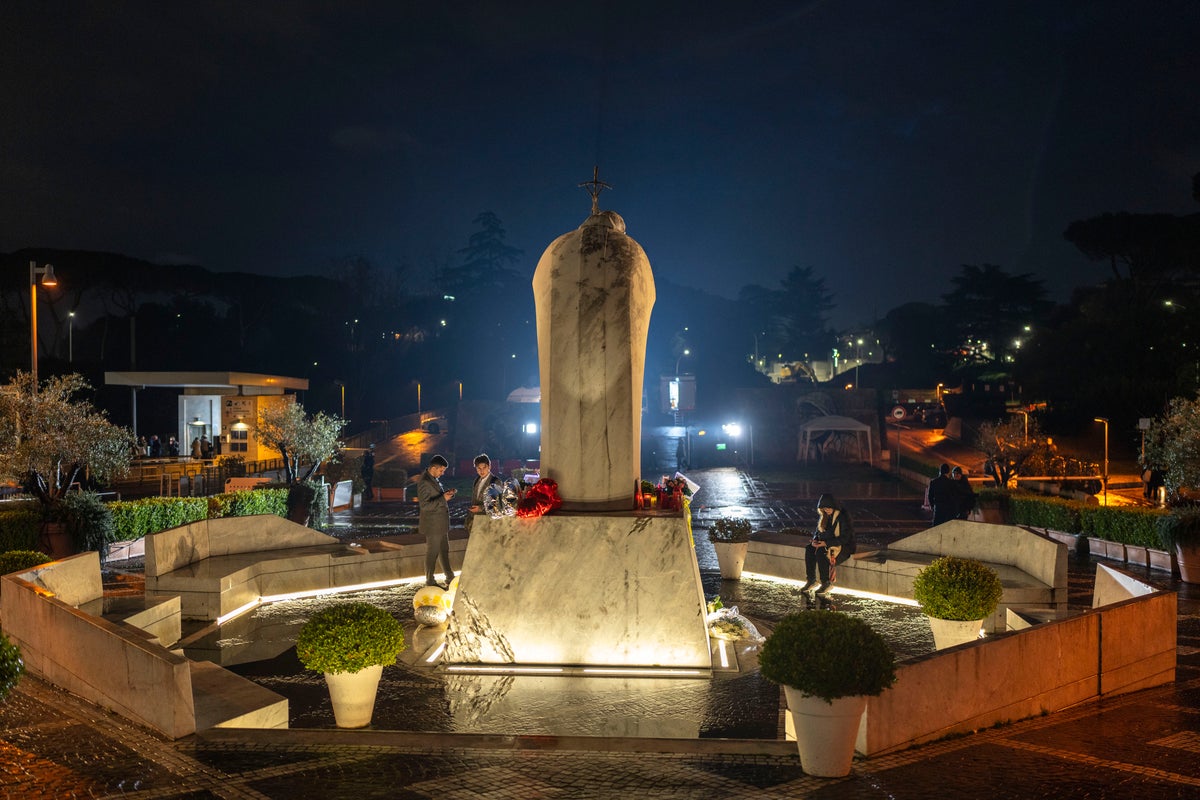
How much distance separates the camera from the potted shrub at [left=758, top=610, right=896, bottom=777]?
564 centimetres

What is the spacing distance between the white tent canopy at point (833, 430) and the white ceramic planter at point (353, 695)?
36221mm

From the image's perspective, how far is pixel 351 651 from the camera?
679 centimetres

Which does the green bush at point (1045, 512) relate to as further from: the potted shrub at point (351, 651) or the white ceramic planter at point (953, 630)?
the potted shrub at point (351, 651)

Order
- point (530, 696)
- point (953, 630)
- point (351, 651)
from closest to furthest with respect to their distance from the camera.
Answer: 1. point (351, 651)
2. point (530, 696)
3. point (953, 630)

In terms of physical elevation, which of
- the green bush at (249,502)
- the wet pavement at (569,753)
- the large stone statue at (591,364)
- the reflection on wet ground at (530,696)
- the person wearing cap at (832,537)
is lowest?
the reflection on wet ground at (530,696)

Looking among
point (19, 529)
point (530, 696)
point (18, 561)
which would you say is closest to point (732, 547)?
point (530, 696)

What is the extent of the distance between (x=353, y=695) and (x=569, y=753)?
184cm

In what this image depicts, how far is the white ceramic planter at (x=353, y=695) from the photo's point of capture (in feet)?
22.8

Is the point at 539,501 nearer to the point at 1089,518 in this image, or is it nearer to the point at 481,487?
the point at 481,487

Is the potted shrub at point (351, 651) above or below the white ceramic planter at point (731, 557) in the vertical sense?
above

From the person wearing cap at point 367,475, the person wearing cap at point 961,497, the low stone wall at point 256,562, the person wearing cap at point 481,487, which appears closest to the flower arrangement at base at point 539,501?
the person wearing cap at point 481,487

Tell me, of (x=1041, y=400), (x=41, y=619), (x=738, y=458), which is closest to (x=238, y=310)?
(x=738, y=458)

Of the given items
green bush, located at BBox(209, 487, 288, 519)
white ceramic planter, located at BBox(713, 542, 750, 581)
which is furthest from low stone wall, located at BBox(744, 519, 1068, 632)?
green bush, located at BBox(209, 487, 288, 519)

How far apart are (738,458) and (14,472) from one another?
32010mm
